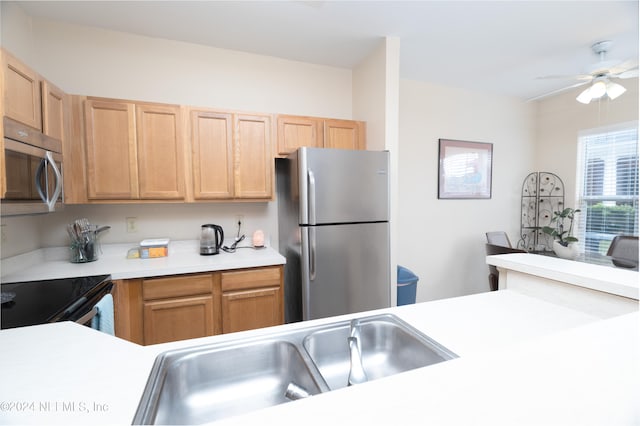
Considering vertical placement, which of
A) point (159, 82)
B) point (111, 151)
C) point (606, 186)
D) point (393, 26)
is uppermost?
point (393, 26)

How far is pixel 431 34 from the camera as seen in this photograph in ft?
7.56

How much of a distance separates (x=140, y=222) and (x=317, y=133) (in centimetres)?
174

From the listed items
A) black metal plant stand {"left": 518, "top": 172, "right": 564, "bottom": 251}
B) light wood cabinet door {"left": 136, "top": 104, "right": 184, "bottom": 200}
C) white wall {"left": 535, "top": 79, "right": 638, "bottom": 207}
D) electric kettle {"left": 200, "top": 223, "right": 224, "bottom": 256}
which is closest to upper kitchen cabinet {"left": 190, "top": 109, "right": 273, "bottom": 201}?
light wood cabinet door {"left": 136, "top": 104, "right": 184, "bottom": 200}

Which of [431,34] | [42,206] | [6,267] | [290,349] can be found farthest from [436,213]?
[6,267]

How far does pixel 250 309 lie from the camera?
6.53ft

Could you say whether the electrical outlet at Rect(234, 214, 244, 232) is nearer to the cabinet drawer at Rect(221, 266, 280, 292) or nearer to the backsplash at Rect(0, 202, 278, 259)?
the backsplash at Rect(0, 202, 278, 259)

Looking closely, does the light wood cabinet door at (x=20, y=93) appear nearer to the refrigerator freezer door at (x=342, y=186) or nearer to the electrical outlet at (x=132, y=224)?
the electrical outlet at (x=132, y=224)

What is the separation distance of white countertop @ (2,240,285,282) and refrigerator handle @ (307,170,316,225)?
411 millimetres

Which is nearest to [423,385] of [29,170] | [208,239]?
[208,239]

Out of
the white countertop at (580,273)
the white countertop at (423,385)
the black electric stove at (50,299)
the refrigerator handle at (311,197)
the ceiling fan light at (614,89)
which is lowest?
the black electric stove at (50,299)

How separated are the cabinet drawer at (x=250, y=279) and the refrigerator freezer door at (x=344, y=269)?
231 mm

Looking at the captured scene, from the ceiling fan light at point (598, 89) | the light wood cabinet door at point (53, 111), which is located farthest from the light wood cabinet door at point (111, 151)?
the ceiling fan light at point (598, 89)

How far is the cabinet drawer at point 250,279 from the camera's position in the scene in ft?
6.32

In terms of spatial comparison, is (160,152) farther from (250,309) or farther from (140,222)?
→ (250,309)
